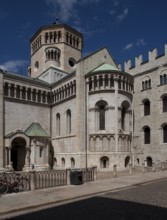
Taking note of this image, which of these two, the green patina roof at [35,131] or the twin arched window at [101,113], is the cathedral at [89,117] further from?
the twin arched window at [101,113]

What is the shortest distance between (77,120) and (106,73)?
8092mm

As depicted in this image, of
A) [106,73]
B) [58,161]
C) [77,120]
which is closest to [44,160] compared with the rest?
[58,161]

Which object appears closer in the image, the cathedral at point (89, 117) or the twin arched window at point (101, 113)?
the cathedral at point (89, 117)

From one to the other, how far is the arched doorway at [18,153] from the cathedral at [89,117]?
0.15 m

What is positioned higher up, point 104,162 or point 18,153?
point 18,153

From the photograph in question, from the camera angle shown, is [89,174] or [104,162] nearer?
[89,174]

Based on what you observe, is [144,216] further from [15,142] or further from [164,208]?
[15,142]

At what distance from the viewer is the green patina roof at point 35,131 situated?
35.3 meters

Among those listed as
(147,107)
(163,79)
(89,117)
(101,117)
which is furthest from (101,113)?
(163,79)

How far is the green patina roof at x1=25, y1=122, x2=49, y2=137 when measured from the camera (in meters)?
35.3

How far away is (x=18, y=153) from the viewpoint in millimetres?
35438

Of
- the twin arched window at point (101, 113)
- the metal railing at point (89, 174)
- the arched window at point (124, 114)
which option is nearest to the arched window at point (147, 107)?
the arched window at point (124, 114)

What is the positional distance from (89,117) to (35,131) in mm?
8637

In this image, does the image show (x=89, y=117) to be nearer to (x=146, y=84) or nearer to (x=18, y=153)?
(x=146, y=84)
